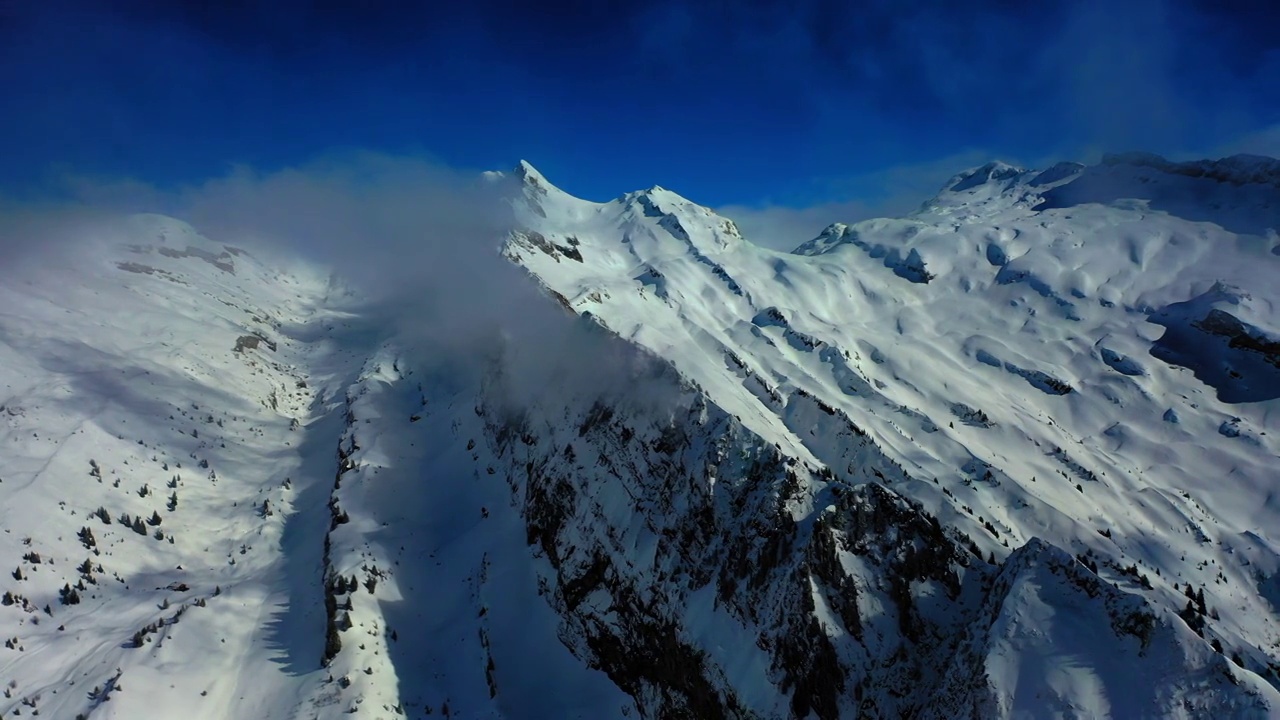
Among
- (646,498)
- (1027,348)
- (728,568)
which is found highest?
(1027,348)

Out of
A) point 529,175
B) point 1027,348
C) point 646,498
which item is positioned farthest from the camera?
point 529,175

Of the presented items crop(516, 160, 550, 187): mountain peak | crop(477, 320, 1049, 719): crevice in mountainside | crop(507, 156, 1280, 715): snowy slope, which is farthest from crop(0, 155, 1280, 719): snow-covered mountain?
crop(516, 160, 550, 187): mountain peak

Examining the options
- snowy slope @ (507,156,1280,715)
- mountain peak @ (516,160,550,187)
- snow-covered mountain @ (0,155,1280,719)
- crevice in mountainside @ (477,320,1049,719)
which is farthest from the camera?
mountain peak @ (516,160,550,187)

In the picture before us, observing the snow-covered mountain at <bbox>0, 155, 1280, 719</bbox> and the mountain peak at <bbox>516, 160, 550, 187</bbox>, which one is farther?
the mountain peak at <bbox>516, 160, 550, 187</bbox>

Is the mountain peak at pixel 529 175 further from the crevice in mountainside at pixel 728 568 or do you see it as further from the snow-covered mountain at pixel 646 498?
the crevice in mountainside at pixel 728 568

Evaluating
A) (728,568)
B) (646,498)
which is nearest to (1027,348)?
(646,498)

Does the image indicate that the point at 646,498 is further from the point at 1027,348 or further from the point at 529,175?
the point at 529,175

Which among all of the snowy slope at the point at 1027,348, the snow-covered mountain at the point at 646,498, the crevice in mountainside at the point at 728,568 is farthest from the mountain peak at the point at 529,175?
the crevice in mountainside at the point at 728,568

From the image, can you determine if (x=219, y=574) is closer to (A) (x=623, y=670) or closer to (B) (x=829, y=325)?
(A) (x=623, y=670)

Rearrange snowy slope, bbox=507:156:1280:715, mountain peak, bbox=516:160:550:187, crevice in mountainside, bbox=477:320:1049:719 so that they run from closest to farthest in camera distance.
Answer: crevice in mountainside, bbox=477:320:1049:719 < snowy slope, bbox=507:156:1280:715 < mountain peak, bbox=516:160:550:187

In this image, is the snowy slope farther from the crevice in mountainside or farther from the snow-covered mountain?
the crevice in mountainside
